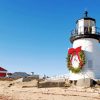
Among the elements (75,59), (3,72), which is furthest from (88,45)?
(3,72)

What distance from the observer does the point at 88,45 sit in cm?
2780

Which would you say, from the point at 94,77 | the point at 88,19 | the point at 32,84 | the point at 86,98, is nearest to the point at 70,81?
the point at 94,77

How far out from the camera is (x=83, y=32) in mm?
28078

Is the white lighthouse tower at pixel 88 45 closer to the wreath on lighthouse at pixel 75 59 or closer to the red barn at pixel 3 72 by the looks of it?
the wreath on lighthouse at pixel 75 59

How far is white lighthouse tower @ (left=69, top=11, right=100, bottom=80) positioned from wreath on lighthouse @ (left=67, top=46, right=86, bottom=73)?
0.17 meters

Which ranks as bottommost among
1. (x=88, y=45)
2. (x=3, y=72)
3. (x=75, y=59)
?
(x=75, y=59)

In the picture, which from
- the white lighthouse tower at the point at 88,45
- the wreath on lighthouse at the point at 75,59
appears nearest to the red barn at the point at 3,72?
the wreath on lighthouse at the point at 75,59

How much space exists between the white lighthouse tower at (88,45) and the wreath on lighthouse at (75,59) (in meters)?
0.17

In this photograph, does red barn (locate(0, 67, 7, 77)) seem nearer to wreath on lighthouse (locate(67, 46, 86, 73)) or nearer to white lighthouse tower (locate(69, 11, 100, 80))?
wreath on lighthouse (locate(67, 46, 86, 73))

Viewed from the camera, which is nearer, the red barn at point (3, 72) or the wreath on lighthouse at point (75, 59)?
the wreath on lighthouse at point (75, 59)

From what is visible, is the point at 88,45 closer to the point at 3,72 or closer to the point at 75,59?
the point at 75,59

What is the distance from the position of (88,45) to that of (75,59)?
221 centimetres

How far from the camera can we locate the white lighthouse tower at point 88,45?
27609 millimetres

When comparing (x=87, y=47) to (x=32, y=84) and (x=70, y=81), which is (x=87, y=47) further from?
(x=32, y=84)
